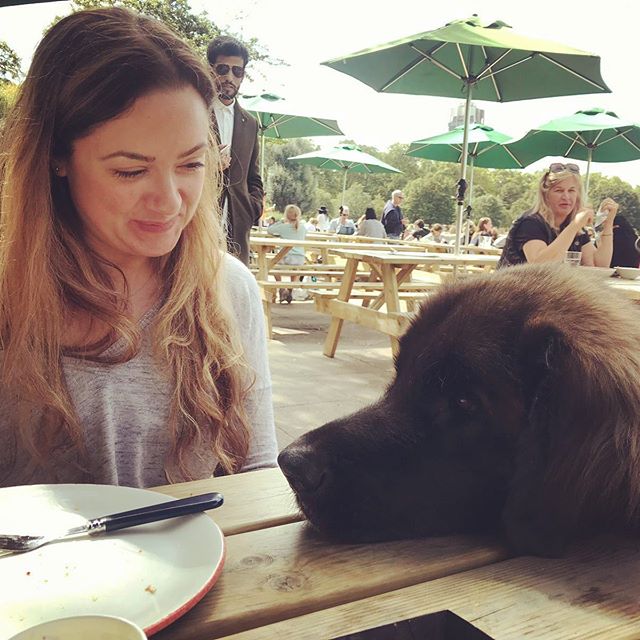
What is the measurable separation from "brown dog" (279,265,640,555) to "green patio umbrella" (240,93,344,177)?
50.1 feet

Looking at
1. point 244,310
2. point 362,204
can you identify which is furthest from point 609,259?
point 362,204

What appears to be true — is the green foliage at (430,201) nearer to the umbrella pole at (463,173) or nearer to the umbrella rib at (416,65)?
the umbrella rib at (416,65)

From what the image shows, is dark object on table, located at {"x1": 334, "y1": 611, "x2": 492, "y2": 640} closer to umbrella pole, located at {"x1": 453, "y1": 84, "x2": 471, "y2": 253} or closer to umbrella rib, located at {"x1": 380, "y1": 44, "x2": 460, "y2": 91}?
umbrella pole, located at {"x1": 453, "y1": 84, "x2": 471, "y2": 253}

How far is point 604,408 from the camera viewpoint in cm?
109

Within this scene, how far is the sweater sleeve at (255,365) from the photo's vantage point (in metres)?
2.06

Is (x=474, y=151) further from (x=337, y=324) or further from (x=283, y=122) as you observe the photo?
(x=337, y=324)

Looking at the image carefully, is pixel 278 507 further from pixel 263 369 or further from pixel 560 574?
pixel 263 369

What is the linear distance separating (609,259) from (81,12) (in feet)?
19.7

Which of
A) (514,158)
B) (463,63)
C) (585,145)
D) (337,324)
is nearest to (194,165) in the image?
(337,324)

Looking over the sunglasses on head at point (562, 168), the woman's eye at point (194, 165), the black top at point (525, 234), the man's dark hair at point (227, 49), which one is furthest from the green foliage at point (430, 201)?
the woman's eye at point (194, 165)

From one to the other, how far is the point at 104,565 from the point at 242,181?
5.13 meters

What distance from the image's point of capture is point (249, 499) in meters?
1.40

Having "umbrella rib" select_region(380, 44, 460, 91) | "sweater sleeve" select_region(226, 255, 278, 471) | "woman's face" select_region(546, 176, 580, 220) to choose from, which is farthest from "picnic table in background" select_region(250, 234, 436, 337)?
"sweater sleeve" select_region(226, 255, 278, 471)

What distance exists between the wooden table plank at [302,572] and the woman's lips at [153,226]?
0.96 metres
